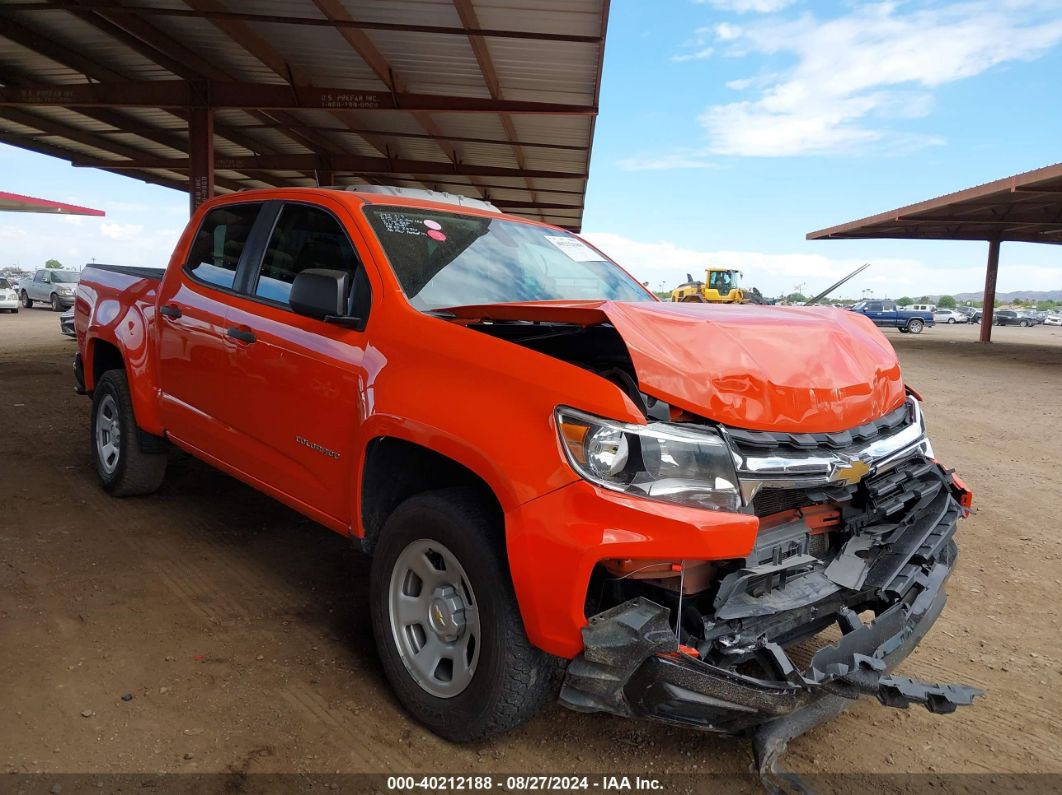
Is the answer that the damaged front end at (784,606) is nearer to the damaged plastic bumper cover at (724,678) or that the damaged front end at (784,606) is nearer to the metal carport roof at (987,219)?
the damaged plastic bumper cover at (724,678)

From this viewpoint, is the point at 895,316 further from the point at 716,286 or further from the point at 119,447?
the point at 119,447

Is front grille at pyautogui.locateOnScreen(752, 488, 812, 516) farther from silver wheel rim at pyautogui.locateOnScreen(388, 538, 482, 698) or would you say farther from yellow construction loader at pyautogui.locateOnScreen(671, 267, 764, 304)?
yellow construction loader at pyautogui.locateOnScreen(671, 267, 764, 304)

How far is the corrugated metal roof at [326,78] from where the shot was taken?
9.45 m

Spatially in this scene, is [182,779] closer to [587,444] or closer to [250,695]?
[250,695]

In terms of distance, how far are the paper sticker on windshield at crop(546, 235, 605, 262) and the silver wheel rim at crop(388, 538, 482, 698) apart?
2.00m

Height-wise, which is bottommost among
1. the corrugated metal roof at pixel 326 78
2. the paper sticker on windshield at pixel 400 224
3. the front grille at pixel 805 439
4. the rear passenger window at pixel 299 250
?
the front grille at pixel 805 439

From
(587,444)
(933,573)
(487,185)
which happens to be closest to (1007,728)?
(933,573)

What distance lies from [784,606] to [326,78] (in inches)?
489

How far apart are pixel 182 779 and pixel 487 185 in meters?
21.6

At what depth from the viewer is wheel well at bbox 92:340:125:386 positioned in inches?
205

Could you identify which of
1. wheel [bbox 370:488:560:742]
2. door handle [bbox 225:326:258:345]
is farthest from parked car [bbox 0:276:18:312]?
wheel [bbox 370:488:560:742]

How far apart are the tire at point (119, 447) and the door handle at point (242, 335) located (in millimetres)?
1543

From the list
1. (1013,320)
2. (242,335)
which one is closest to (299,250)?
(242,335)

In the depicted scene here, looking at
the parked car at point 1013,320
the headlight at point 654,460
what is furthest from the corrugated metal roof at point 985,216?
the parked car at point 1013,320
